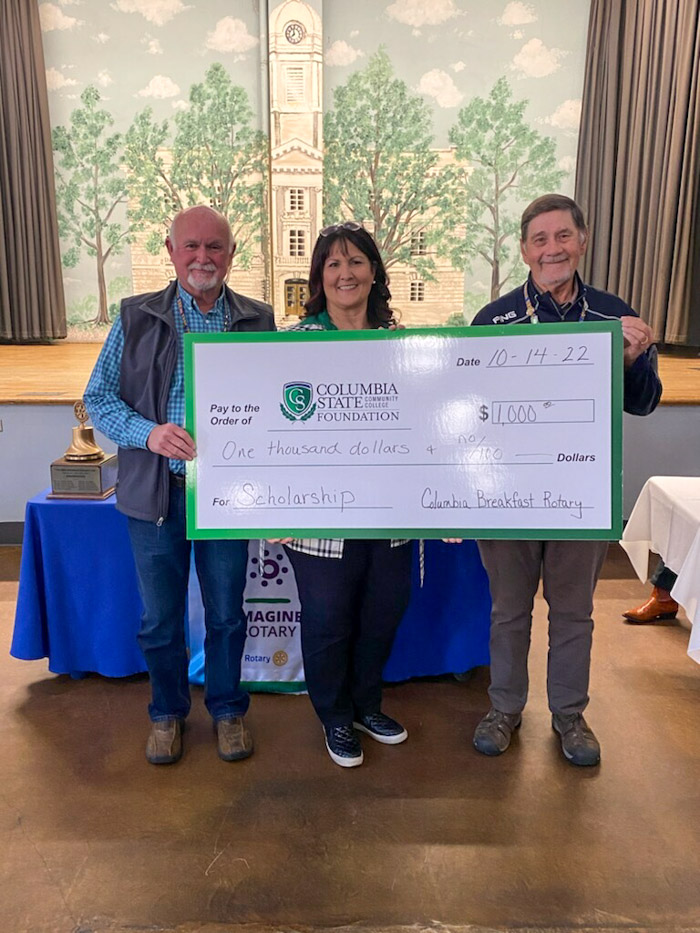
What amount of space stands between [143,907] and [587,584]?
1177 mm

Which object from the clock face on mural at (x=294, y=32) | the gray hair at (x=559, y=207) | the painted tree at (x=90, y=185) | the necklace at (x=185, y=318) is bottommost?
the necklace at (x=185, y=318)

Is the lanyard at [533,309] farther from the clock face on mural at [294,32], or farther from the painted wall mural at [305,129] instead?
the clock face on mural at [294,32]

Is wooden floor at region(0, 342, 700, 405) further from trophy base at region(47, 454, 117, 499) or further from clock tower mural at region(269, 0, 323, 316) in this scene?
clock tower mural at region(269, 0, 323, 316)

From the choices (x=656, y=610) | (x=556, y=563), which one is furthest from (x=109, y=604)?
(x=656, y=610)

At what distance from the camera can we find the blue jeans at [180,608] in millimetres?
1687

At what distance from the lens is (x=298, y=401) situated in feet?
5.07

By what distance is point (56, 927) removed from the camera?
4.39ft

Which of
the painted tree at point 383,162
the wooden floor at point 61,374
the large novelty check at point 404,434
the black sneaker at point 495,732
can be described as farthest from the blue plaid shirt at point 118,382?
the painted tree at point 383,162

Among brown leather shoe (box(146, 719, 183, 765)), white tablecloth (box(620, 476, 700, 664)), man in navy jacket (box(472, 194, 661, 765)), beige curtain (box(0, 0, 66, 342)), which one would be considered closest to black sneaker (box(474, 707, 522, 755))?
man in navy jacket (box(472, 194, 661, 765))

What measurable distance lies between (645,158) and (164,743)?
5642 mm

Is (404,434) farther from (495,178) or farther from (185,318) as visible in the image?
(495,178)

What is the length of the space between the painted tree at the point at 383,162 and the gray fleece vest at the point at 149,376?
5058 millimetres


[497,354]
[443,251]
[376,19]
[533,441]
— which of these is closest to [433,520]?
[533,441]

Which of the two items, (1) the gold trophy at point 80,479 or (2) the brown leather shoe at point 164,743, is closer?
(2) the brown leather shoe at point 164,743
